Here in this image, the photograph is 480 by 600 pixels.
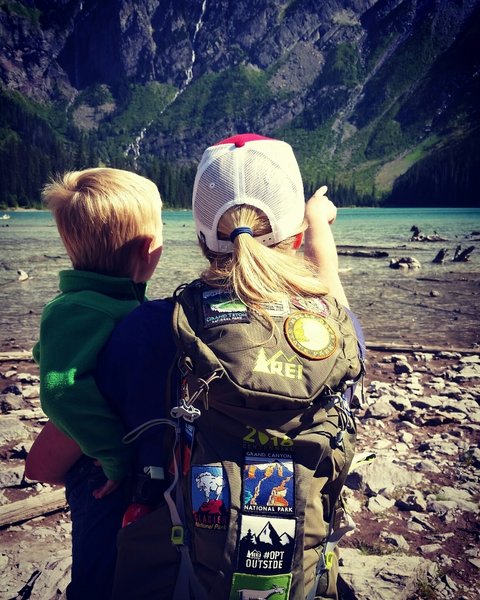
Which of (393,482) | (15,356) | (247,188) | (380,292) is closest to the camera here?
(247,188)

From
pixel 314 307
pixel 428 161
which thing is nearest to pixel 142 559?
pixel 314 307

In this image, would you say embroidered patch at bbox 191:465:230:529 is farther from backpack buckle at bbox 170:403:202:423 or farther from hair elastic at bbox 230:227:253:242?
hair elastic at bbox 230:227:253:242

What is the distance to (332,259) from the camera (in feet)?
10.4

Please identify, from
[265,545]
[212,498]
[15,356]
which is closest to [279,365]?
[212,498]

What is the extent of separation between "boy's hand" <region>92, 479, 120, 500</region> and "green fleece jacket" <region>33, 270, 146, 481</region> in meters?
0.05

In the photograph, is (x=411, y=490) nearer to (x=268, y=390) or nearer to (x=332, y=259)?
(x=332, y=259)

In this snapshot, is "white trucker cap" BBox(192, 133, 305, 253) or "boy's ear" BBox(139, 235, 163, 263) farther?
"boy's ear" BBox(139, 235, 163, 263)

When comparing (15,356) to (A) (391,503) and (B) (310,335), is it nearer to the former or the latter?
(A) (391,503)

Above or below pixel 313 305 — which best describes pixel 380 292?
below

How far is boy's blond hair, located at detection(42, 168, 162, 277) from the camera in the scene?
2.53m

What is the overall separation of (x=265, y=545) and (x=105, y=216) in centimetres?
149

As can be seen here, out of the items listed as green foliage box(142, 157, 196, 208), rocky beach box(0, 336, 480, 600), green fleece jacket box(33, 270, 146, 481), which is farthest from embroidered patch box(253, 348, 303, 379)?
green foliage box(142, 157, 196, 208)

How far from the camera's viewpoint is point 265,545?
210 cm

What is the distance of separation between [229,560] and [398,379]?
20.2 ft
